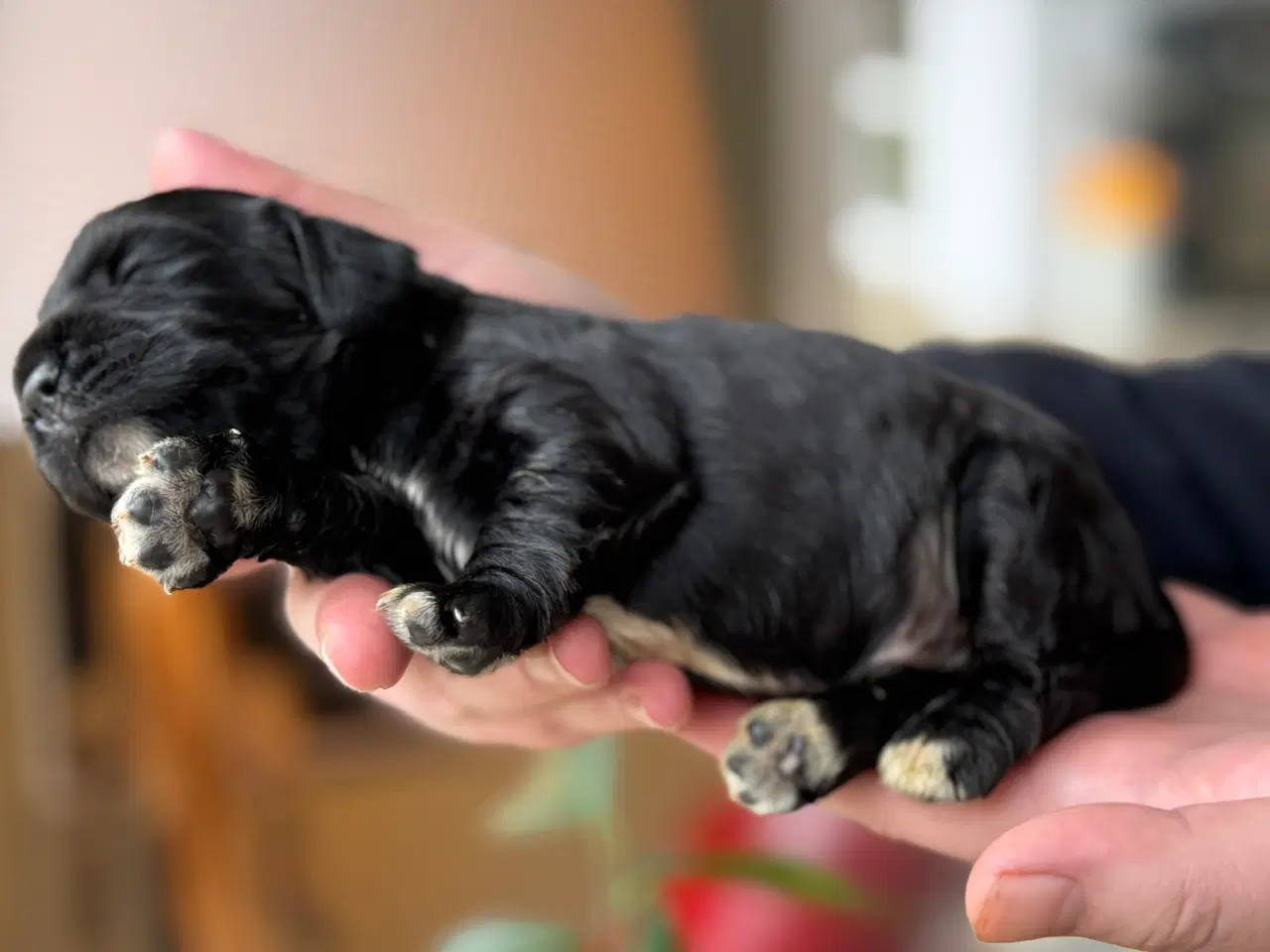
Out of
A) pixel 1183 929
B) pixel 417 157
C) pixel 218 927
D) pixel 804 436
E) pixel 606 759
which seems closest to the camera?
pixel 1183 929

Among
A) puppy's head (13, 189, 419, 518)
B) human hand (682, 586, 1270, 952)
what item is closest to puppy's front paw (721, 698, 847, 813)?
human hand (682, 586, 1270, 952)

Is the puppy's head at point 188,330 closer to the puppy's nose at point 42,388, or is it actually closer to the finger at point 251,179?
the puppy's nose at point 42,388

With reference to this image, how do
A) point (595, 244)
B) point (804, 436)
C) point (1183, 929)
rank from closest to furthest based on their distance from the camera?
point (1183, 929), point (804, 436), point (595, 244)

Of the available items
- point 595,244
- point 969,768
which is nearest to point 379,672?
point 969,768

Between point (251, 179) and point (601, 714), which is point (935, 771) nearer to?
point (601, 714)

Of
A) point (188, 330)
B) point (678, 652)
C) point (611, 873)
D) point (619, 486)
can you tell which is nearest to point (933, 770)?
point (678, 652)

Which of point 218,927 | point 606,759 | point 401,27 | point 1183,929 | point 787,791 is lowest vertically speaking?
point 218,927

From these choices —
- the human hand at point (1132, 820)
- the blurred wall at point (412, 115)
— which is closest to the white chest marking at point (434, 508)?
the human hand at point (1132, 820)

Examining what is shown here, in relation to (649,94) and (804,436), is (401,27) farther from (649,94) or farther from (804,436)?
(804,436)
